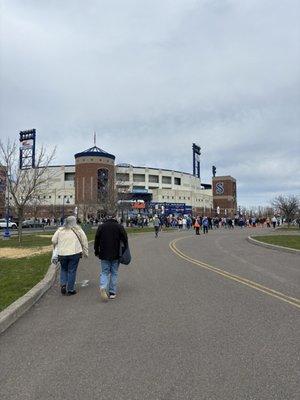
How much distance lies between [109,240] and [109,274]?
2.18 ft

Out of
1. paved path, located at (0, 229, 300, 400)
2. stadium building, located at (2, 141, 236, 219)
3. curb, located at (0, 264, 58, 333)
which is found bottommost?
paved path, located at (0, 229, 300, 400)

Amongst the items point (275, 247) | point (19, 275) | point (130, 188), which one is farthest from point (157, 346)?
point (130, 188)

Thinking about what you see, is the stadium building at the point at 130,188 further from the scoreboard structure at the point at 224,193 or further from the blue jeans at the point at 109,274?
the blue jeans at the point at 109,274

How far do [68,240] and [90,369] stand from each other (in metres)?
5.22

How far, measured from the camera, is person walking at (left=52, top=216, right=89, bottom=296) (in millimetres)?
10188

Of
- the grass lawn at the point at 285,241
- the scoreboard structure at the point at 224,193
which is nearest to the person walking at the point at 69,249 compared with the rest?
the grass lawn at the point at 285,241

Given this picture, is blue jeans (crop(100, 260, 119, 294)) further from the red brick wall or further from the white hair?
the red brick wall

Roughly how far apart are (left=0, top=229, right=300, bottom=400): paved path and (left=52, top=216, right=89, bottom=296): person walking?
39cm

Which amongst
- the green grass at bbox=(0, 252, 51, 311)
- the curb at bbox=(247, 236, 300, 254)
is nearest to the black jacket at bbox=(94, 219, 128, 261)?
the green grass at bbox=(0, 252, 51, 311)

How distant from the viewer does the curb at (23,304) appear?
7.42 m

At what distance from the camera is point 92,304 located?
917 cm

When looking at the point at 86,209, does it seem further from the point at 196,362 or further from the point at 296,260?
the point at 196,362

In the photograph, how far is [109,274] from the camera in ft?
31.9

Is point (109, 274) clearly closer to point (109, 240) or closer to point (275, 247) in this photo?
point (109, 240)
